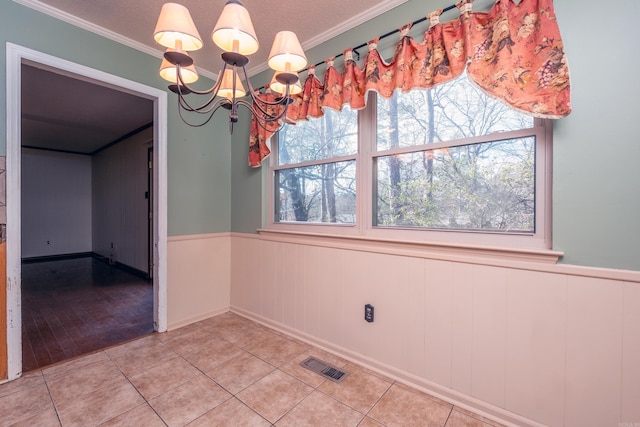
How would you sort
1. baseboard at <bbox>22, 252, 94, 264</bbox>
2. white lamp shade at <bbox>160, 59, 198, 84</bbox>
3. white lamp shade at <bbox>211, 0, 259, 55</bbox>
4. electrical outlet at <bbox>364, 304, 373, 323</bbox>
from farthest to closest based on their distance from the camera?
baseboard at <bbox>22, 252, 94, 264</bbox>, electrical outlet at <bbox>364, 304, 373, 323</bbox>, white lamp shade at <bbox>160, 59, 198, 84</bbox>, white lamp shade at <bbox>211, 0, 259, 55</bbox>

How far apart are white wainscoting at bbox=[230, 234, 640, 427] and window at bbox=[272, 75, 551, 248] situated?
8.5 inches

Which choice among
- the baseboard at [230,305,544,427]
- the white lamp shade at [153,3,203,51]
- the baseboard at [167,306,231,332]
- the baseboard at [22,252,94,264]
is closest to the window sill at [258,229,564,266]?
the baseboard at [230,305,544,427]

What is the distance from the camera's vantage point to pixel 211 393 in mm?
1790

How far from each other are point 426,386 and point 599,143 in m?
1.66

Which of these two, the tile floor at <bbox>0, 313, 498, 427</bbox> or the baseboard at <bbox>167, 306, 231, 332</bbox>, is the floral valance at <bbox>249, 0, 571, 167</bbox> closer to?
the tile floor at <bbox>0, 313, 498, 427</bbox>

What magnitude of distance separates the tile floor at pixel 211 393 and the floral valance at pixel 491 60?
1785mm

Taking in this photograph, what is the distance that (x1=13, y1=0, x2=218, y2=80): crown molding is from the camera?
6.44ft

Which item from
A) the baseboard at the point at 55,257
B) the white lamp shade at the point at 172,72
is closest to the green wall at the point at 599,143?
the white lamp shade at the point at 172,72

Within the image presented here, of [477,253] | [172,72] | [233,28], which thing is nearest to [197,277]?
[172,72]

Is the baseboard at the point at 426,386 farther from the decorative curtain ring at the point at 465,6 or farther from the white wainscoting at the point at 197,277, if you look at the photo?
the decorative curtain ring at the point at 465,6

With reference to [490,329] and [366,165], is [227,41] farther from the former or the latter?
[490,329]

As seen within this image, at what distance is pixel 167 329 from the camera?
8.80 ft

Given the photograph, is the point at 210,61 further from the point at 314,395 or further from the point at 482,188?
the point at 314,395

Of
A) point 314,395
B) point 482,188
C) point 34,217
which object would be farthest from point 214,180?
point 34,217
